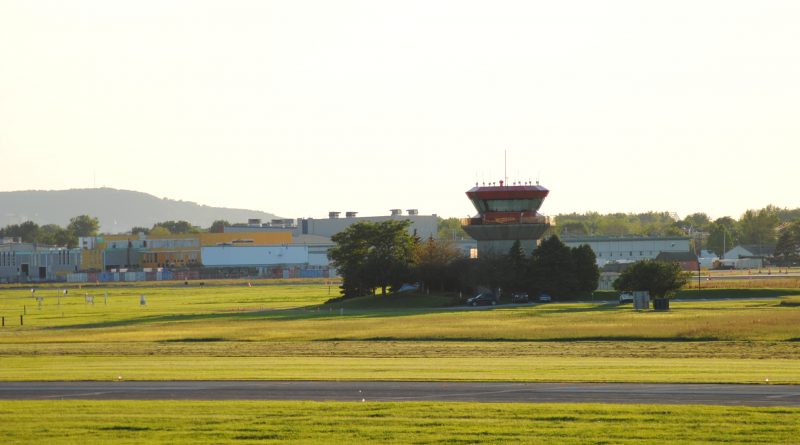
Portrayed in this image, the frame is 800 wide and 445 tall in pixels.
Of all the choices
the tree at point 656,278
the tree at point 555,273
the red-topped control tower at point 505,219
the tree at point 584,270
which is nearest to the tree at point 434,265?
the red-topped control tower at point 505,219

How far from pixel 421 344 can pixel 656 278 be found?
1672 inches

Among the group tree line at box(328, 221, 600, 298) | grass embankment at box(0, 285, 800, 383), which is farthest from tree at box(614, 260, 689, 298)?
tree line at box(328, 221, 600, 298)

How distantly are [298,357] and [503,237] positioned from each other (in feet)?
233

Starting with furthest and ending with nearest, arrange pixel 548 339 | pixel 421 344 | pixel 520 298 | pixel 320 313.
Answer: pixel 520 298 < pixel 320 313 < pixel 548 339 < pixel 421 344

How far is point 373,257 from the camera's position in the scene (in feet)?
429

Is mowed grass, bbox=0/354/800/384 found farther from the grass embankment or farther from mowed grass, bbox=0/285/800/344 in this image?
mowed grass, bbox=0/285/800/344

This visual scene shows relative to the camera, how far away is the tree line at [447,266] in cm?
12056

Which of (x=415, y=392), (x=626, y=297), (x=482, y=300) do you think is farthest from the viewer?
(x=482, y=300)

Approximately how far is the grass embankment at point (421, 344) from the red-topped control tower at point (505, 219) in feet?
59.0

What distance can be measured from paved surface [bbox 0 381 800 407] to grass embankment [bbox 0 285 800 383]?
7.30 ft

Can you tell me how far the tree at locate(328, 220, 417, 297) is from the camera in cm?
12800

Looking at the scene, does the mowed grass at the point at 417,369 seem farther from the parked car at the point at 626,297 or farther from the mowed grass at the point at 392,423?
the parked car at the point at 626,297

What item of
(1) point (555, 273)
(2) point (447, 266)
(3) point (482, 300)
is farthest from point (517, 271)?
(2) point (447, 266)

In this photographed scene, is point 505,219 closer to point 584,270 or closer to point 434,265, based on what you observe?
point 434,265
